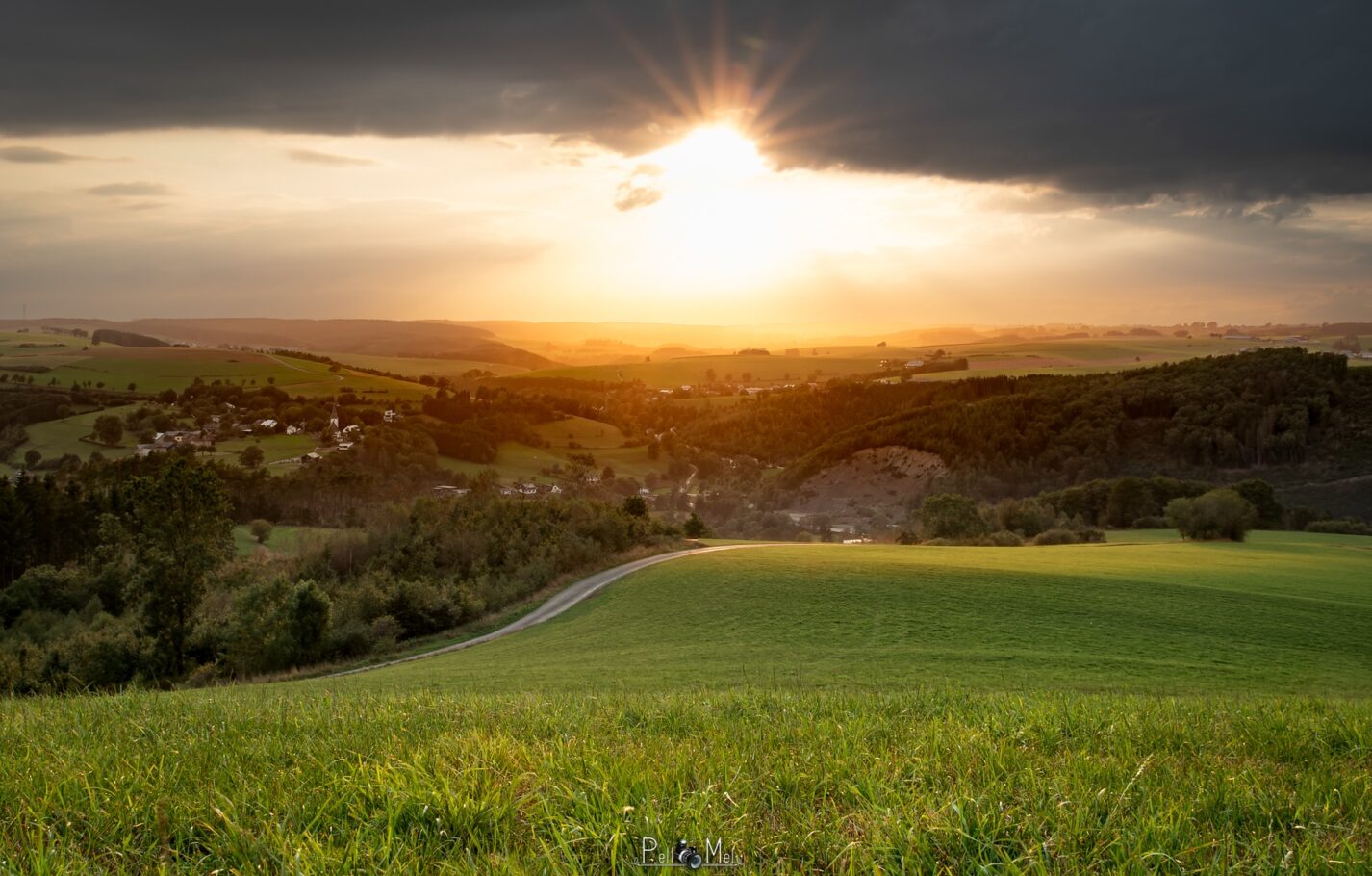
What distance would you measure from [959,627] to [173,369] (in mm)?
117424

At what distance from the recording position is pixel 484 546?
58.4 meters

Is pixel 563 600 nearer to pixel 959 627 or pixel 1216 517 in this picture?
pixel 959 627

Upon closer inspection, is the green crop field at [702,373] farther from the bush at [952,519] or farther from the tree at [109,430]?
the bush at [952,519]

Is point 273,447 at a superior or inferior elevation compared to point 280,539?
superior

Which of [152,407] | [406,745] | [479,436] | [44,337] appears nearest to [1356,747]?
[406,745]

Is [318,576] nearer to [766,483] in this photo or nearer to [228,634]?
[228,634]

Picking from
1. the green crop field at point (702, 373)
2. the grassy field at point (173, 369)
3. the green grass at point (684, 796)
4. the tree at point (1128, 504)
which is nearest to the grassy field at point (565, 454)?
the grassy field at point (173, 369)

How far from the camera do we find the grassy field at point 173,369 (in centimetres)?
10388

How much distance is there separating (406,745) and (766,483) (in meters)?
125

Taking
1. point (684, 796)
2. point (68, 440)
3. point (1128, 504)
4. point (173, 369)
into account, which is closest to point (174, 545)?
point (684, 796)

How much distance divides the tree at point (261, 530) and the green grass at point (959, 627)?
44469mm

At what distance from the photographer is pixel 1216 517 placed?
200 feet

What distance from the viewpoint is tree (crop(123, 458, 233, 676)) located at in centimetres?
3644

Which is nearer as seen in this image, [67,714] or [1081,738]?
[1081,738]
